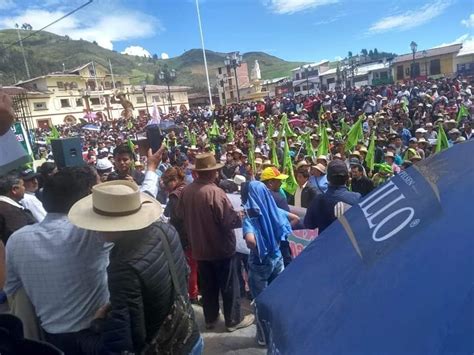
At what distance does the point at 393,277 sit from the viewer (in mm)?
890

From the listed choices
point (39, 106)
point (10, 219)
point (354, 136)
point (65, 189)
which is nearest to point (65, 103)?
point (39, 106)

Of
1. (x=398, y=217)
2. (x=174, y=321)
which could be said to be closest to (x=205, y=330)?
(x=174, y=321)

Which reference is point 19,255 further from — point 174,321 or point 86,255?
point 174,321

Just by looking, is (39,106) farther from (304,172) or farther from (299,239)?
(299,239)

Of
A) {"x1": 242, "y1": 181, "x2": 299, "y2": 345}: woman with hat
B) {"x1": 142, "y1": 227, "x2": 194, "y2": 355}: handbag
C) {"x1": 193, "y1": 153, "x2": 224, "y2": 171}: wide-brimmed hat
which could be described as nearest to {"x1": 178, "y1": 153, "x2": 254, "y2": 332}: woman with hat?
{"x1": 193, "y1": 153, "x2": 224, "y2": 171}: wide-brimmed hat

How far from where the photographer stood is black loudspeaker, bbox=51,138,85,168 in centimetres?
435

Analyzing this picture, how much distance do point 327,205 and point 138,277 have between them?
1966 mm

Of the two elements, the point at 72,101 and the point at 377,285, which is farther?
the point at 72,101

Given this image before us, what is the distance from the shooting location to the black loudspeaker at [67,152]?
Result: 4.35 meters

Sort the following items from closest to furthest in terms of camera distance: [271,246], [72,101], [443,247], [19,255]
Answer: [443,247]
[19,255]
[271,246]
[72,101]

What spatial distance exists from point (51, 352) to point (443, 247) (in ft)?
3.34

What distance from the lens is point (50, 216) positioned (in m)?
2.21

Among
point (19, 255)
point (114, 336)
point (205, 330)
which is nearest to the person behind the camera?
point (114, 336)

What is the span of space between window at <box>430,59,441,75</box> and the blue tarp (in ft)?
225
